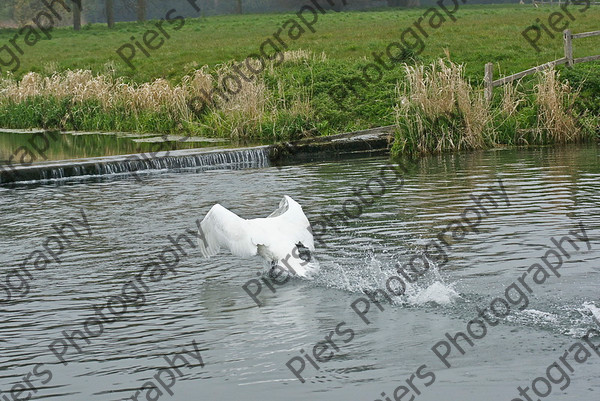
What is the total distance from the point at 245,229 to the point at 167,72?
25.9m

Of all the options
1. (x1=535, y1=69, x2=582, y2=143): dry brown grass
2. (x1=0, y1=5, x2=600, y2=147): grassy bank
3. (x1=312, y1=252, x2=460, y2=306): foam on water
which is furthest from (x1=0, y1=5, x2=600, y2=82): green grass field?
(x1=312, y1=252, x2=460, y2=306): foam on water

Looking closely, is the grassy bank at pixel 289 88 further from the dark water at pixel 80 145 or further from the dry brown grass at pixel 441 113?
the dark water at pixel 80 145

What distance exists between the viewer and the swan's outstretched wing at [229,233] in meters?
10.0

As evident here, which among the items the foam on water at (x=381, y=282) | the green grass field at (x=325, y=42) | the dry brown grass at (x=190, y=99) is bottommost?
the foam on water at (x=381, y=282)

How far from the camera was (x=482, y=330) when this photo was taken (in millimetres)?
8422

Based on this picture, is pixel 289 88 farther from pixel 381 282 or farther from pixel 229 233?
pixel 381 282

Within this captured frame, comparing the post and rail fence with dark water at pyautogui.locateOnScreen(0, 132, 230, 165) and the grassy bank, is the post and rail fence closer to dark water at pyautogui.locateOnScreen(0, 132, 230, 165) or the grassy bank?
the grassy bank

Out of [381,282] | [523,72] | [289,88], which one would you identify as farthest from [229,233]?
[289,88]

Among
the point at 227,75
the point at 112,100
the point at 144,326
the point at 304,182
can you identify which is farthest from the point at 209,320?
the point at 112,100

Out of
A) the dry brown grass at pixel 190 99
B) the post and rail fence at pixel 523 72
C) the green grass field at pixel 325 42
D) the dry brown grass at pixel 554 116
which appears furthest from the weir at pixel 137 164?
the green grass field at pixel 325 42

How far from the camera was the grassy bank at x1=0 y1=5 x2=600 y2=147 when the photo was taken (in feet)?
77.3

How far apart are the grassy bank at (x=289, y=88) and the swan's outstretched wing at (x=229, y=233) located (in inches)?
420

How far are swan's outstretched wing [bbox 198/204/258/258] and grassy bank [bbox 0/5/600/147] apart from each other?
10659 mm

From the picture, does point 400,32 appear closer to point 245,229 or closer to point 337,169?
point 337,169
